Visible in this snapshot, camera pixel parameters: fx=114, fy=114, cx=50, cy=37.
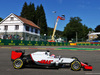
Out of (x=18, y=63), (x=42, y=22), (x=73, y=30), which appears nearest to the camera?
(x=18, y=63)

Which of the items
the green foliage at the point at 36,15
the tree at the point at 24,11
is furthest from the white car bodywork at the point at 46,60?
the tree at the point at 24,11

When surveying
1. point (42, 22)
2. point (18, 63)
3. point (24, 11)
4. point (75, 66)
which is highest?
point (24, 11)

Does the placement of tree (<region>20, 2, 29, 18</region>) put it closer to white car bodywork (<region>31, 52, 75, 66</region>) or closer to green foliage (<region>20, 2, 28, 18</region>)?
green foliage (<region>20, 2, 28, 18</region>)

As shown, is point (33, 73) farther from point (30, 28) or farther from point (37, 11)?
point (37, 11)

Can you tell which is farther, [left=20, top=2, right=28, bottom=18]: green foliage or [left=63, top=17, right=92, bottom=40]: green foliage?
[left=63, top=17, right=92, bottom=40]: green foliage

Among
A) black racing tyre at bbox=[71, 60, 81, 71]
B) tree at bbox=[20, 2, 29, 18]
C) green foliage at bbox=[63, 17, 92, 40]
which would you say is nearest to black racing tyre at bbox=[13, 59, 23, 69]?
black racing tyre at bbox=[71, 60, 81, 71]

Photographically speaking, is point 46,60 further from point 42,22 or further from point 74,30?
point 74,30

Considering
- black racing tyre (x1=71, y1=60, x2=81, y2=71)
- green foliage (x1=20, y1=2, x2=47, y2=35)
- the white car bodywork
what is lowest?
black racing tyre (x1=71, y1=60, x2=81, y2=71)

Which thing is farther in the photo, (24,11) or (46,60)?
(24,11)

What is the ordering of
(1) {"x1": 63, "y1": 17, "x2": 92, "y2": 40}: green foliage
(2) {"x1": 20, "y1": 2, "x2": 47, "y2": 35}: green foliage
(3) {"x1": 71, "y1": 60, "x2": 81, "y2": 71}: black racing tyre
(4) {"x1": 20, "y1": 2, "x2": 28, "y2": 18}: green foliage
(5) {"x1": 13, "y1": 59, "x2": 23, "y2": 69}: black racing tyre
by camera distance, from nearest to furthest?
(3) {"x1": 71, "y1": 60, "x2": 81, "y2": 71}: black racing tyre, (5) {"x1": 13, "y1": 59, "x2": 23, "y2": 69}: black racing tyre, (2) {"x1": 20, "y1": 2, "x2": 47, "y2": 35}: green foliage, (4) {"x1": 20, "y1": 2, "x2": 28, "y2": 18}: green foliage, (1) {"x1": 63, "y1": 17, "x2": 92, "y2": 40}: green foliage

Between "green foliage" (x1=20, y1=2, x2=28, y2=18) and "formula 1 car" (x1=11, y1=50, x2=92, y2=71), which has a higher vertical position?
"green foliage" (x1=20, y1=2, x2=28, y2=18)

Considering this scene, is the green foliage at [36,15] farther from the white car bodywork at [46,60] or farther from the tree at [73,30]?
the white car bodywork at [46,60]

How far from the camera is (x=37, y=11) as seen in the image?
2803 inches

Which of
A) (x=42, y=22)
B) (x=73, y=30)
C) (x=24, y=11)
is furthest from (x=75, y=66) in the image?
(x=73, y=30)
